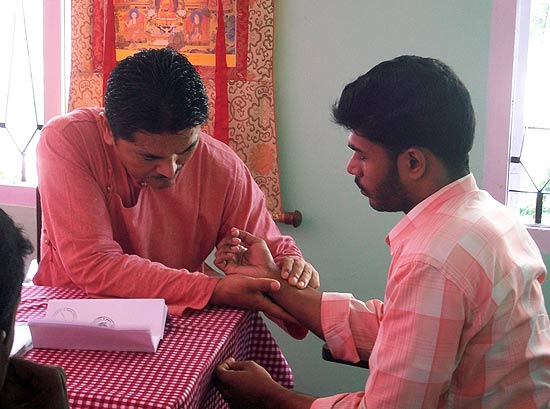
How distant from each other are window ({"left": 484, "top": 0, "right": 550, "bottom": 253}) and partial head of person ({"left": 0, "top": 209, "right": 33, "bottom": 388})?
2094 millimetres

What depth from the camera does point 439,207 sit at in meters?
1.40

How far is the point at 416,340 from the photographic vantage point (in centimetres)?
128

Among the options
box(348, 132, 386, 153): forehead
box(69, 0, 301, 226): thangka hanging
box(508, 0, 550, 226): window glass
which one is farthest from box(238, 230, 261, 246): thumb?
box(508, 0, 550, 226): window glass

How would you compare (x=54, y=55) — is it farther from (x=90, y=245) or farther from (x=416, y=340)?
(x=416, y=340)

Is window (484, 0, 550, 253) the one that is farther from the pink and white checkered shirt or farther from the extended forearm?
the pink and white checkered shirt

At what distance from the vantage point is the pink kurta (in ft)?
5.71

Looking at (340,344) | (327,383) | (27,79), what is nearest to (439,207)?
(340,344)

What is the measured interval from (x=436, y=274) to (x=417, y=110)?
308 millimetres

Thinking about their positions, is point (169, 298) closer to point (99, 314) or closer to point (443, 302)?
point (99, 314)

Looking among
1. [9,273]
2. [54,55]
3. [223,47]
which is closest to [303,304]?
[9,273]

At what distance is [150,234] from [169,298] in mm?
326

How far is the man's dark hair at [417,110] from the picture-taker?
1381mm

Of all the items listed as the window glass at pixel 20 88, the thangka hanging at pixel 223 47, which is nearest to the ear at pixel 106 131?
the thangka hanging at pixel 223 47

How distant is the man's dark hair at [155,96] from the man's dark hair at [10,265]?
829 mm
